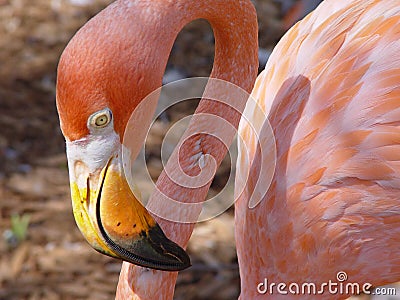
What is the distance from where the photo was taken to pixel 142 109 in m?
2.17

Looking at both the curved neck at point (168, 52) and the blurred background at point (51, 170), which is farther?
the blurred background at point (51, 170)

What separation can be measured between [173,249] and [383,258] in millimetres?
829

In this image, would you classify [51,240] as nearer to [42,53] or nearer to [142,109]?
[42,53]

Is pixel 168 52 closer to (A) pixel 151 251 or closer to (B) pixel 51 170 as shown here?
(A) pixel 151 251

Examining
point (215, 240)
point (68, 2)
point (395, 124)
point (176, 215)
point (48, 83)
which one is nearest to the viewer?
point (395, 124)

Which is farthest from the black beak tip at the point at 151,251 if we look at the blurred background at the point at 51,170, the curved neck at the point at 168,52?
the blurred background at the point at 51,170

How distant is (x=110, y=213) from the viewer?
214cm

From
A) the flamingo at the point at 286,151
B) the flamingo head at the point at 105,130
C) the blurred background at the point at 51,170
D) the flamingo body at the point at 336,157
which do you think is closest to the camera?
the flamingo head at the point at 105,130

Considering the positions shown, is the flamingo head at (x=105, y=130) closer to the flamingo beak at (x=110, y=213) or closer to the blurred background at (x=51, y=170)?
the flamingo beak at (x=110, y=213)

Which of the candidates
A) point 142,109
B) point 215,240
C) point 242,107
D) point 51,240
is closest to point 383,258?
point 242,107

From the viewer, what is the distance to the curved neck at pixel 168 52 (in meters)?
2.06

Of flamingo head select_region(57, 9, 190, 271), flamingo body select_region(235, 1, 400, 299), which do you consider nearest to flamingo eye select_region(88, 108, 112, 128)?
flamingo head select_region(57, 9, 190, 271)

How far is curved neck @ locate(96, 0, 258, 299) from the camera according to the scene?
81.1 inches

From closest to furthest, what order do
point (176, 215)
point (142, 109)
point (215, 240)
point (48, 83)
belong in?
1. point (142, 109)
2. point (176, 215)
3. point (215, 240)
4. point (48, 83)
